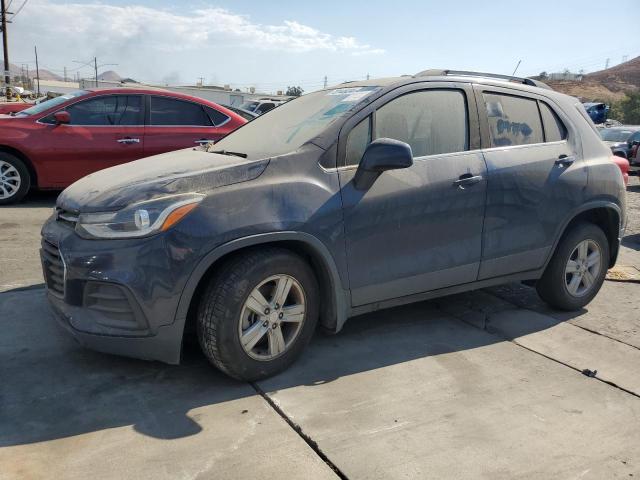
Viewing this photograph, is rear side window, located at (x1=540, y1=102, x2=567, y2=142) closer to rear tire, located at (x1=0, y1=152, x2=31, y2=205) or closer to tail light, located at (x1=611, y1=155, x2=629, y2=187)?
tail light, located at (x1=611, y1=155, x2=629, y2=187)

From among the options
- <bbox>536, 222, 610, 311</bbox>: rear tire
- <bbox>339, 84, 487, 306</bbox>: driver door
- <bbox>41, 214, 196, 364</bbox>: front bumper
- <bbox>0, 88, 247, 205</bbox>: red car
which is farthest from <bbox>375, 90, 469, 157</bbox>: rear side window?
<bbox>0, 88, 247, 205</bbox>: red car

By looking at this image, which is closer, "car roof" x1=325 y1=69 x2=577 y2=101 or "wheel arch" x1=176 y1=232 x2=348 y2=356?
"wheel arch" x1=176 y1=232 x2=348 y2=356

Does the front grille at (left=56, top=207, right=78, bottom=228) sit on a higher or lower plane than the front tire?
higher

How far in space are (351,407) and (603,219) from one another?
3038 mm

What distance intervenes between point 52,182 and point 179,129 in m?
1.83

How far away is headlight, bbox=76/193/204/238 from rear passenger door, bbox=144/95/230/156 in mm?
5043

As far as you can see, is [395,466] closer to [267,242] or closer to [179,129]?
[267,242]

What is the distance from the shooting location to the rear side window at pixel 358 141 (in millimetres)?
3648

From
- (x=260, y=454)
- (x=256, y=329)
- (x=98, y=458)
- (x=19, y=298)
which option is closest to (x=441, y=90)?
(x=256, y=329)

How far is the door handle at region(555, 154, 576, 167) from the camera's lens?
444 centimetres

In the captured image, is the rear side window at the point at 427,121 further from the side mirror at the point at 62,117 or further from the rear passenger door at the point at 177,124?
the side mirror at the point at 62,117

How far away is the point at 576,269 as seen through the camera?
15.6 ft

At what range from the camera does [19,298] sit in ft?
14.8

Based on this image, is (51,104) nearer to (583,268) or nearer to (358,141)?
(358,141)
